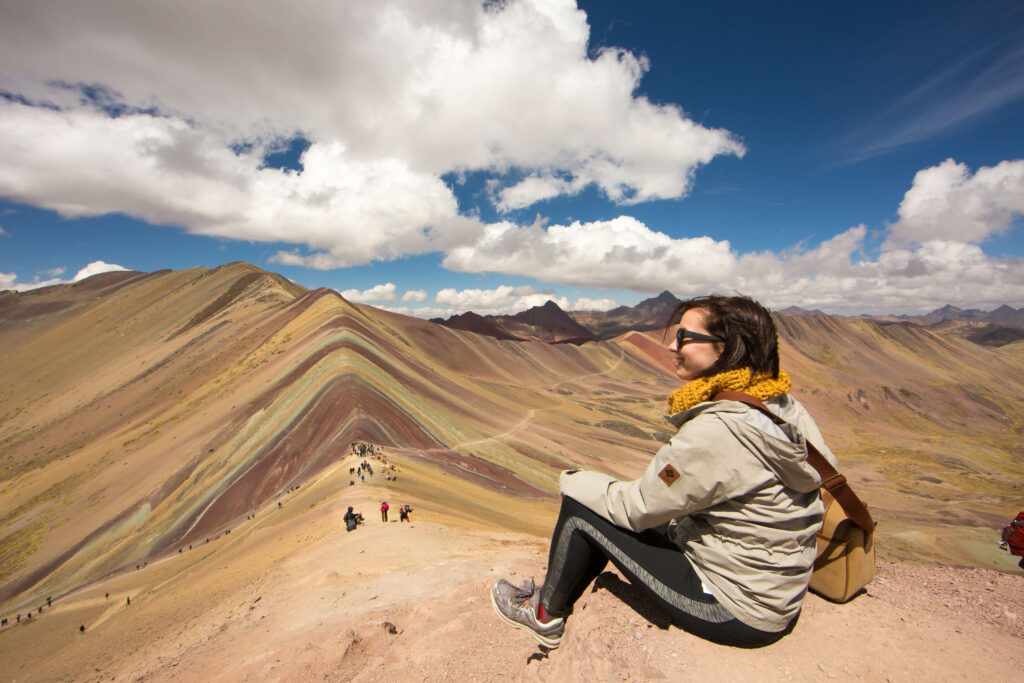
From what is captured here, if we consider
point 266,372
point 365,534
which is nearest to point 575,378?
point 266,372

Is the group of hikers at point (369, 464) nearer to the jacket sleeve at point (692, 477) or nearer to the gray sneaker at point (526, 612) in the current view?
the gray sneaker at point (526, 612)

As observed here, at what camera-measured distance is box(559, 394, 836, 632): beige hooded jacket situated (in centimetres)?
224

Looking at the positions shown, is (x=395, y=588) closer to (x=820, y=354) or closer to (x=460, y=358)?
(x=460, y=358)

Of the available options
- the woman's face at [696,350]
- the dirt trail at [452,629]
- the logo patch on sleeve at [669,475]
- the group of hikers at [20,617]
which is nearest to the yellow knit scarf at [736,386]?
the woman's face at [696,350]

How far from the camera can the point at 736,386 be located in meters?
2.58

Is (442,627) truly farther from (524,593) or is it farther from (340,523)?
(340,523)

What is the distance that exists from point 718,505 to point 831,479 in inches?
29.2

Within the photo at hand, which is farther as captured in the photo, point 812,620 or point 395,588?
point 395,588

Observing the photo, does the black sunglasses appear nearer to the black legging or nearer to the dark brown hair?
the dark brown hair

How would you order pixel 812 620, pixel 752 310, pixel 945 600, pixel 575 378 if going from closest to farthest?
pixel 752 310 < pixel 812 620 < pixel 945 600 < pixel 575 378

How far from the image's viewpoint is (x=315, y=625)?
6035 mm

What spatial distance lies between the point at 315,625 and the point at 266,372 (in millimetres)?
32182

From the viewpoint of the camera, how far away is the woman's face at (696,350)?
9.24 ft

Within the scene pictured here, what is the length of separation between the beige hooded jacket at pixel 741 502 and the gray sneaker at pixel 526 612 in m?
1.36
